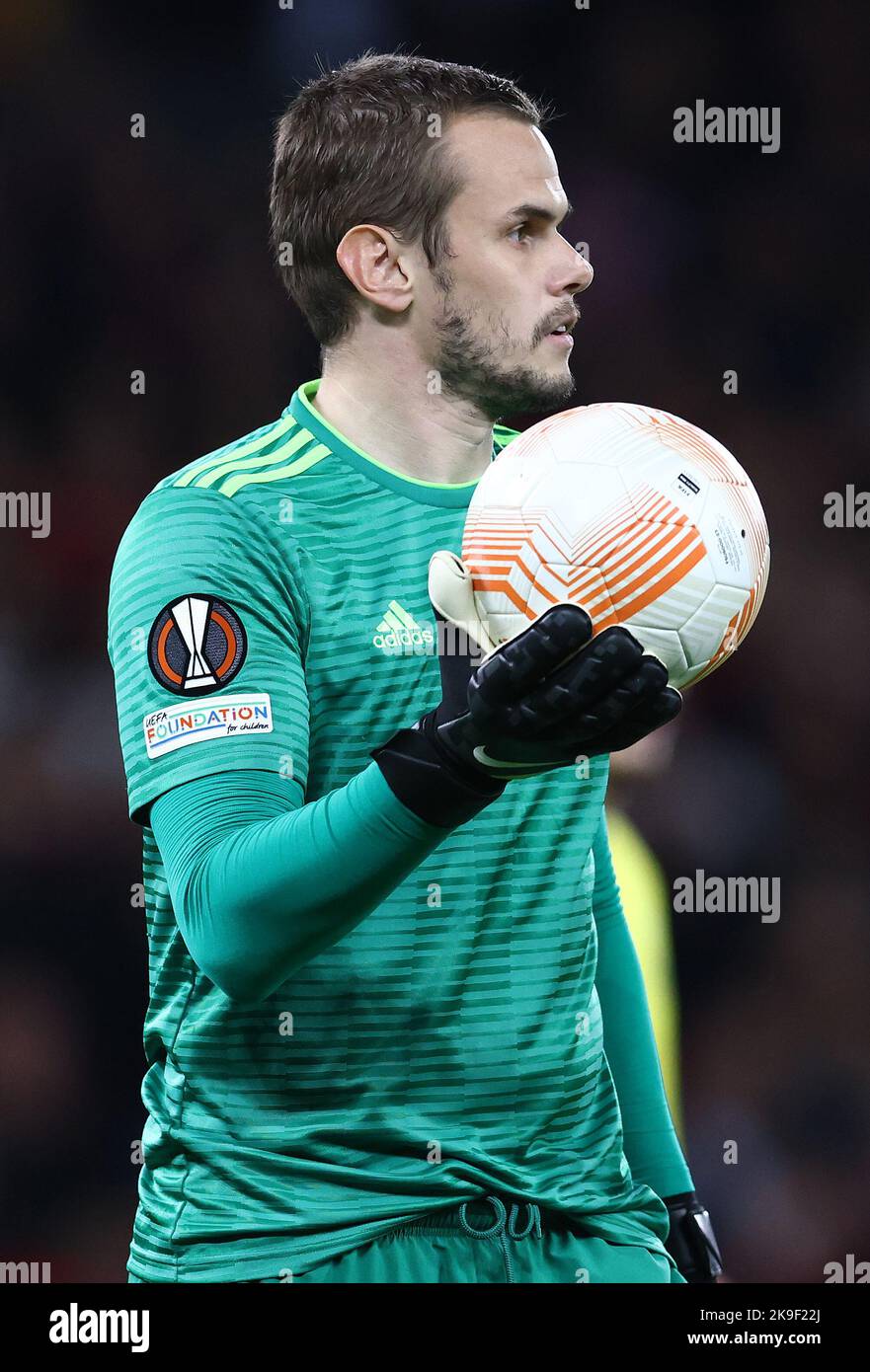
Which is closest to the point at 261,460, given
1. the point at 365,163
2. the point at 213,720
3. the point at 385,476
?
the point at 385,476

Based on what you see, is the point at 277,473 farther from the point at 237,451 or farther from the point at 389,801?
the point at 389,801

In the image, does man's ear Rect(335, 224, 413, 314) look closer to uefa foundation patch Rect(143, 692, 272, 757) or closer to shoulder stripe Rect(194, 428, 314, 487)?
shoulder stripe Rect(194, 428, 314, 487)

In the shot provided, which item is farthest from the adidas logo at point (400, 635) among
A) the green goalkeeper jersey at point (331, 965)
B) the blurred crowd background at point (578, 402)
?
the blurred crowd background at point (578, 402)

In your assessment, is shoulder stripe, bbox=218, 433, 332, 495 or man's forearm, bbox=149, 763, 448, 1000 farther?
shoulder stripe, bbox=218, 433, 332, 495

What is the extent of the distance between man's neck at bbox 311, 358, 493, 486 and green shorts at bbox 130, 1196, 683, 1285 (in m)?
1.00

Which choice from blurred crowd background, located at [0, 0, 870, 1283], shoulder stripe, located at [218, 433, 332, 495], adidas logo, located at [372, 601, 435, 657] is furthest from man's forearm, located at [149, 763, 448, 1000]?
blurred crowd background, located at [0, 0, 870, 1283]

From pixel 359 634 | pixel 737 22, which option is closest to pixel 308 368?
pixel 737 22

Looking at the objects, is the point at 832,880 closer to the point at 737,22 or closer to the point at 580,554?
the point at 737,22

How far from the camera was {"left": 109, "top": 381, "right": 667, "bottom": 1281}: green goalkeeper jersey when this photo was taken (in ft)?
6.12

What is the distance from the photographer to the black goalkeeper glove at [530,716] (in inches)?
63.9

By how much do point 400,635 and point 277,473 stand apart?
281mm

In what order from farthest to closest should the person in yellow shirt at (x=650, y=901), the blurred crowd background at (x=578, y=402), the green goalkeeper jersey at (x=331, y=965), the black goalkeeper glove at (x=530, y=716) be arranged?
the person in yellow shirt at (x=650, y=901) → the blurred crowd background at (x=578, y=402) → the green goalkeeper jersey at (x=331, y=965) → the black goalkeeper glove at (x=530, y=716)

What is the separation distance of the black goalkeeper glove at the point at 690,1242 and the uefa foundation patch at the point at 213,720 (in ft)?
3.60

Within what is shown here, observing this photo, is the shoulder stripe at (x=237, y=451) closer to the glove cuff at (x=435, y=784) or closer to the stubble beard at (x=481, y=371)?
the stubble beard at (x=481, y=371)
